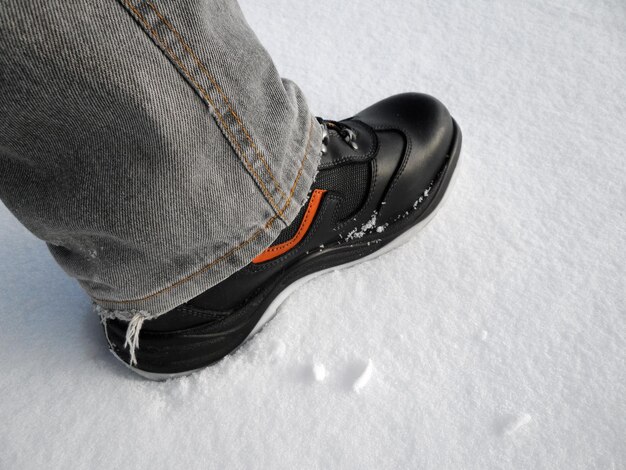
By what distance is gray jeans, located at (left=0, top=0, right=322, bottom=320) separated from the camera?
34 cm

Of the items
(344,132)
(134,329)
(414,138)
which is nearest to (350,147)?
(344,132)

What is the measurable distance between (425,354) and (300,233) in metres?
0.25

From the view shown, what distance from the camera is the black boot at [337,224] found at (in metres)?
0.59

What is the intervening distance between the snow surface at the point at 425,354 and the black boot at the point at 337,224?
0.14ft

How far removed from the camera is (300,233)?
0.61 metres

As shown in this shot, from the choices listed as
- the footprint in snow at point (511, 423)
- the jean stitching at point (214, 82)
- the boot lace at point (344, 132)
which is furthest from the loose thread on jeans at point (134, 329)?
the footprint in snow at point (511, 423)

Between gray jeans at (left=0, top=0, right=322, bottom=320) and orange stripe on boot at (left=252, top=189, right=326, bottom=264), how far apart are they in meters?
0.07

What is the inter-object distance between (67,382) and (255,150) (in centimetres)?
46

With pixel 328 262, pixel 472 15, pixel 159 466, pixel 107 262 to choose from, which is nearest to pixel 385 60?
pixel 472 15

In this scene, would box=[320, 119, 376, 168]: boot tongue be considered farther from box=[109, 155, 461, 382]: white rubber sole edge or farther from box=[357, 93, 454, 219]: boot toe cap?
box=[109, 155, 461, 382]: white rubber sole edge

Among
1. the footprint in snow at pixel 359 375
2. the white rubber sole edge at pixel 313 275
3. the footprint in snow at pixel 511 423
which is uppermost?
the white rubber sole edge at pixel 313 275

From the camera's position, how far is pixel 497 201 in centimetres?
79

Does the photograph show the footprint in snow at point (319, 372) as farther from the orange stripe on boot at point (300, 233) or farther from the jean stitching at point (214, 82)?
the jean stitching at point (214, 82)

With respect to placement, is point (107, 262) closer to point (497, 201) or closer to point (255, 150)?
point (255, 150)
